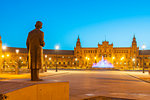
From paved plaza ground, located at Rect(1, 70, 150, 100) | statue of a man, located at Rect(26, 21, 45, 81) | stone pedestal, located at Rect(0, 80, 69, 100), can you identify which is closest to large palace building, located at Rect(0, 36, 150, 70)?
Result: paved plaza ground, located at Rect(1, 70, 150, 100)

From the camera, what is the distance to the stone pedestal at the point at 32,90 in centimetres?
489

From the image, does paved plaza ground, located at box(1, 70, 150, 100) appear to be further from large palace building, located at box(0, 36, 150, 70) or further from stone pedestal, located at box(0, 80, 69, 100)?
large palace building, located at box(0, 36, 150, 70)

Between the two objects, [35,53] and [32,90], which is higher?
[35,53]

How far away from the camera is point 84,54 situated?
12662cm

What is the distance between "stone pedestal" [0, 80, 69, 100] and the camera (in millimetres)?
4891

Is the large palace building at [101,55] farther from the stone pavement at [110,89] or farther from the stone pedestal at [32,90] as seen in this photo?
the stone pedestal at [32,90]

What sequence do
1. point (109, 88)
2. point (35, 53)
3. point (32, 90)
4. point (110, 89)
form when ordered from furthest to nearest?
1. point (109, 88)
2. point (110, 89)
3. point (35, 53)
4. point (32, 90)

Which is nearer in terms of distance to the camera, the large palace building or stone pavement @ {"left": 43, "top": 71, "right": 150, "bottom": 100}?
stone pavement @ {"left": 43, "top": 71, "right": 150, "bottom": 100}

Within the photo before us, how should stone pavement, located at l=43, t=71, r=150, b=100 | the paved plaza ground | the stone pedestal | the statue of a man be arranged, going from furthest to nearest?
1. the paved plaza ground
2. stone pavement, located at l=43, t=71, r=150, b=100
3. the statue of a man
4. the stone pedestal

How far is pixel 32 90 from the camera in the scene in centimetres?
579

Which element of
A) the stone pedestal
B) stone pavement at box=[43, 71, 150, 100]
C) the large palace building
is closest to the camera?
the stone pedestal

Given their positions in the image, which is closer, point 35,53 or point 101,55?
point 35,53

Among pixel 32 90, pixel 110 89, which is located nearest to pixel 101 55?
pixel 110 89

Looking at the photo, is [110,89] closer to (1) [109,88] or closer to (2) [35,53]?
(1) [109,88]
